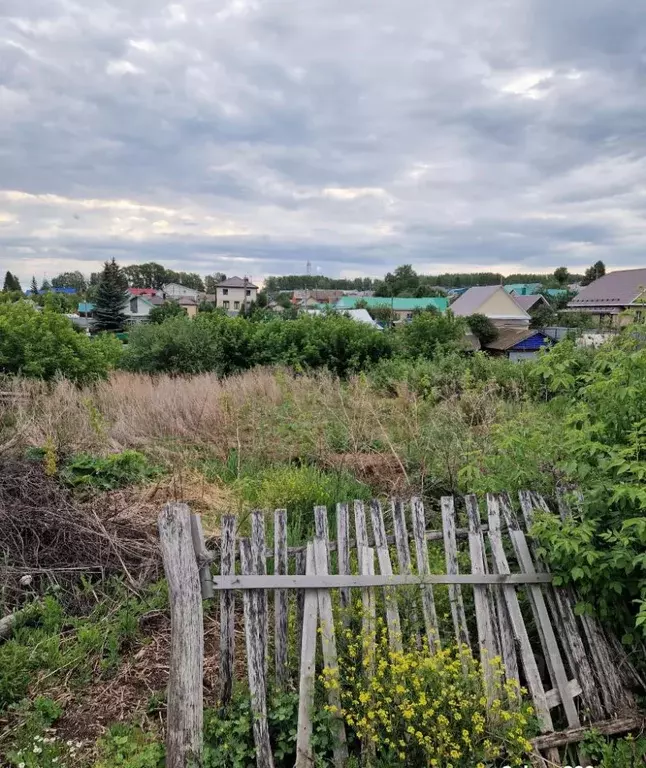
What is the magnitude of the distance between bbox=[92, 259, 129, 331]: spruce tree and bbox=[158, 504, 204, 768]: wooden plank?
42.3 m

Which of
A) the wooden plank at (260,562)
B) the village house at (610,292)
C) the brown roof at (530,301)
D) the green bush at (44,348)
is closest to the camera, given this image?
the wooden plank at (260,562)

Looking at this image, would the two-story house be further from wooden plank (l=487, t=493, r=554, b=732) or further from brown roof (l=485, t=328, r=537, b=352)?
wooden plank (l=487, t=493, r=554, b=732)

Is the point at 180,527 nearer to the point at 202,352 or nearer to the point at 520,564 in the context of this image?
the point at 520,564

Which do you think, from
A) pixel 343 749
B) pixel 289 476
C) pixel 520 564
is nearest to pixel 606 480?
pixel 520 564

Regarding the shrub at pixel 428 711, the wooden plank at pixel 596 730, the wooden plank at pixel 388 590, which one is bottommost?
the wooden plank at pixel 596 730

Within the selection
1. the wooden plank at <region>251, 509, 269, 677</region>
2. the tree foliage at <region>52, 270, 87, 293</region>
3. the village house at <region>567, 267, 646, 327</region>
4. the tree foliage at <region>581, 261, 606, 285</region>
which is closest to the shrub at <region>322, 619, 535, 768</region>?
the wooden plank at <region>251, 509, 269, 677</region>

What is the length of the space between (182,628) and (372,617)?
35.4 inches

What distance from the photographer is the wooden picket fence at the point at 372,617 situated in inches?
89.7

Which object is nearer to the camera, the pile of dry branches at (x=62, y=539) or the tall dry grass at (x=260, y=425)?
the pile of dry branches at (x=62, y=539)

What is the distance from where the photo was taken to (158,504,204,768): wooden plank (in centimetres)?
224

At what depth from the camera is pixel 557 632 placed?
274cm

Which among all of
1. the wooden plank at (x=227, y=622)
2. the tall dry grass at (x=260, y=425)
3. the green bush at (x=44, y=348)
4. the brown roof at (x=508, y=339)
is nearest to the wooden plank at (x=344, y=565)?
the wooden plank at (x=227, y=622)

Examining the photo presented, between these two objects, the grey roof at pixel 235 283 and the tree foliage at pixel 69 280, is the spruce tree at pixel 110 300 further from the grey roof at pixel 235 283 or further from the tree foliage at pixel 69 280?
the tree foliage at pixel 69 280

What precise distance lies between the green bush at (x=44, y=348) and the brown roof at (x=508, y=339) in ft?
62.2
